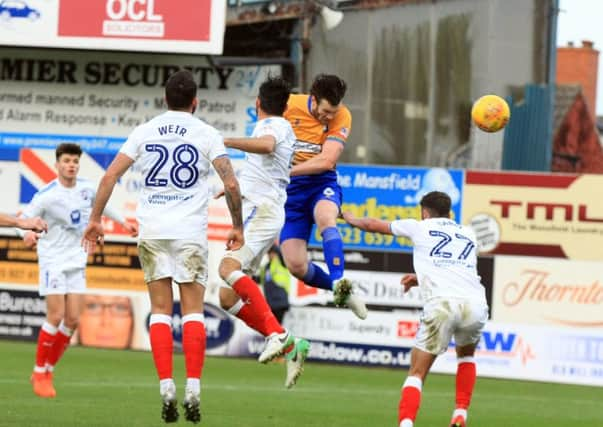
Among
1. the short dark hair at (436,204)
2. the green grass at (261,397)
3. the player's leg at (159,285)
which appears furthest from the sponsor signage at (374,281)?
the player's leg at (159,285)

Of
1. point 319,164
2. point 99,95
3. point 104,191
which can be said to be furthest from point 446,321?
point 99,95

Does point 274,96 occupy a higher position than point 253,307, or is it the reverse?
point 274,96

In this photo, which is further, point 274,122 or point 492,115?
point 492,115

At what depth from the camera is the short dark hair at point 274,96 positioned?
39.0 ft

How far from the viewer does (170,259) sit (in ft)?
35.5

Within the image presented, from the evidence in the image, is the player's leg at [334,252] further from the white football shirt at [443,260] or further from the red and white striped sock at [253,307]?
the white football shirt at [443,260]

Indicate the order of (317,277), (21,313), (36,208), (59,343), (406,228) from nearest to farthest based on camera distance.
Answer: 1. (406,228)
2. (317,277)
3. (59,343)
4. (36,208)
5. (21,313)

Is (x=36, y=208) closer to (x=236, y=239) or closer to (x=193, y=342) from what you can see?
(x=193, y=342)

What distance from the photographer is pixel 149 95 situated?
2645cm

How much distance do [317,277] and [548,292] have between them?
8515mm

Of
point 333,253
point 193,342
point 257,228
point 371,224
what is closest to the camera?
point 193,342

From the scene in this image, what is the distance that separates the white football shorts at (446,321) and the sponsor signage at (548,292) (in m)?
9.01

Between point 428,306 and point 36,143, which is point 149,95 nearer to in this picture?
point 36,143

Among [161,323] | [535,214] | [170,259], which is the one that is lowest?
[161,323]
